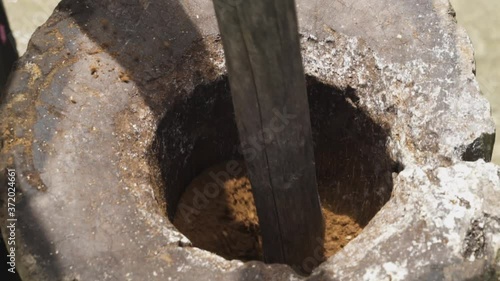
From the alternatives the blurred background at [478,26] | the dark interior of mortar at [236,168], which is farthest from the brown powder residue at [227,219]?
the blurred background at [478,26]

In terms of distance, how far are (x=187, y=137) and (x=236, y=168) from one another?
31 centimetres

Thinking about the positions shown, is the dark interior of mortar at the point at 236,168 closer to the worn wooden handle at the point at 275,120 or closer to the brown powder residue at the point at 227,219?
the brown powder residue at the point at 227,219

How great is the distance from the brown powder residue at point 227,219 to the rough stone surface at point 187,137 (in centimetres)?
19

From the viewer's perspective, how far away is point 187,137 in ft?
8.33

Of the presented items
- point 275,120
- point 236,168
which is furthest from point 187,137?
point 275,120

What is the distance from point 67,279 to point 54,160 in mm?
365

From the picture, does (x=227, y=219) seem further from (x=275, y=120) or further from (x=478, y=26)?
(x=478, y=26)

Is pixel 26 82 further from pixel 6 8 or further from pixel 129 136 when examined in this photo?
pixel 6 8

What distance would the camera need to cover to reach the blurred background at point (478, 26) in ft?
11.9

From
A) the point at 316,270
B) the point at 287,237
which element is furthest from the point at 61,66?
the point at 316,270

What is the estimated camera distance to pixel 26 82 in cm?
226

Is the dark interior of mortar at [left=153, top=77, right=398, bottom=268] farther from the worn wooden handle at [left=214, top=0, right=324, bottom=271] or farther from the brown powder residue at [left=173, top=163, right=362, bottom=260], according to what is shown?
the worn wooden handle at [left=214, top=0, right=324, bottom=271]

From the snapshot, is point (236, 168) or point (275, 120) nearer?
point (275, 120)

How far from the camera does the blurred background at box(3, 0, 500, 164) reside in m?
3.62
